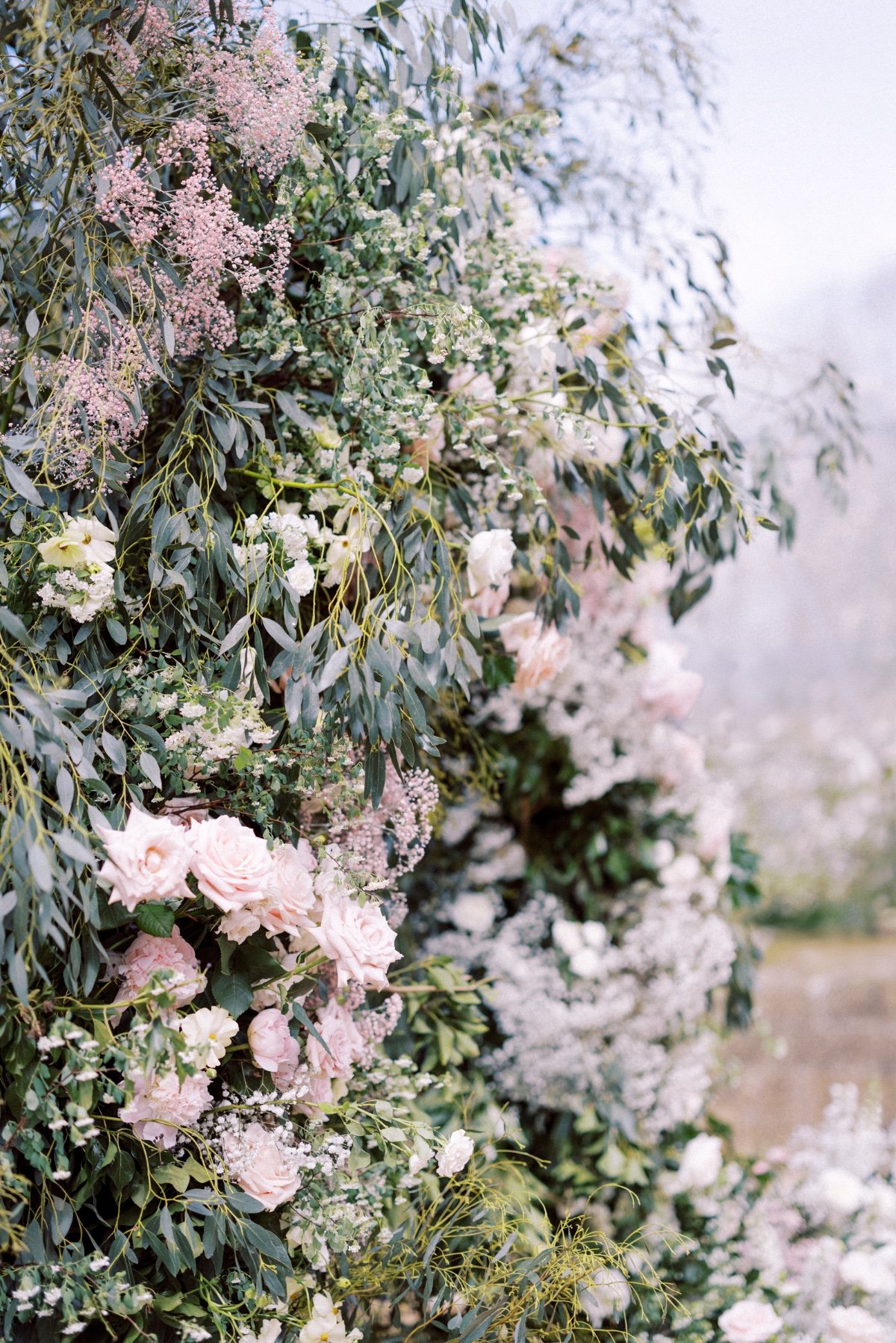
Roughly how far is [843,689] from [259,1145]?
14.4 feet

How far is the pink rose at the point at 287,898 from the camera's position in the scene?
0.88m

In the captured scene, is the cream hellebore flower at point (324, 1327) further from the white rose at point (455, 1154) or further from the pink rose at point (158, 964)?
the pink rose at point (158, 964)

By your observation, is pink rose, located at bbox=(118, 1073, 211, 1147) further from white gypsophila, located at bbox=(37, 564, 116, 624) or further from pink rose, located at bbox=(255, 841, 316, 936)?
white gypsophila, located at bbox=(37, 564, 116, 624)

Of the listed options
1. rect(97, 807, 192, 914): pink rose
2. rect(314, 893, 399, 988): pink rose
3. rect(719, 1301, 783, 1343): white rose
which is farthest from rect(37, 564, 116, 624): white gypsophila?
rect(719, 1301, 783, 1343): white rose

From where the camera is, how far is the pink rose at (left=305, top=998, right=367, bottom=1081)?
98cm

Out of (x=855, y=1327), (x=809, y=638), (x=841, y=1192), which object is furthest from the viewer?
(x=809, y=638)

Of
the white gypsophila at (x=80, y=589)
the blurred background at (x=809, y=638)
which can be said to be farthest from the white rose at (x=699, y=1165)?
the white gypsophila at (x=80, y=589)

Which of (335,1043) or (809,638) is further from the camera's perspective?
(809,638)

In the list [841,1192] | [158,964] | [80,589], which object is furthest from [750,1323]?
[80,589]

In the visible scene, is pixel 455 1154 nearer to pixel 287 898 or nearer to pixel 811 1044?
pixel 287 898

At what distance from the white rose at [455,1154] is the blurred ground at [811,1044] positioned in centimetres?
178

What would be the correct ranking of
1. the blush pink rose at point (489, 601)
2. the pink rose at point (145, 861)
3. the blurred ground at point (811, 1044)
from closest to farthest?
1. the pink rose at point (145, 861)
2. the blush pink rose at point (489, 601)
3. the blurred ground at point (811, 1044)

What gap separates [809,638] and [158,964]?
4552mm

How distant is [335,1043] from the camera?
100cm
